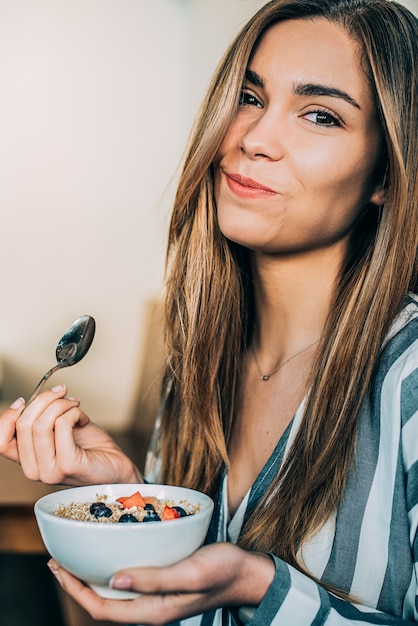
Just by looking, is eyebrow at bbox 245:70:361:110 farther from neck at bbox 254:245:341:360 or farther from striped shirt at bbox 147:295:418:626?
striped shirt at bbox 147:295:418:626

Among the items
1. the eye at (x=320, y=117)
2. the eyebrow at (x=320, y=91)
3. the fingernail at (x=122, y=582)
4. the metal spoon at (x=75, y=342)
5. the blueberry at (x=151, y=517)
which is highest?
the eyebrow at (x=320, y=91)

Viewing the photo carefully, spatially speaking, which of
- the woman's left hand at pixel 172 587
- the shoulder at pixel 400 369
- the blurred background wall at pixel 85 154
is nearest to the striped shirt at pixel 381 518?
the shoulder at pixel 400 369

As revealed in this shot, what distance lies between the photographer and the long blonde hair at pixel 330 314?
106cm

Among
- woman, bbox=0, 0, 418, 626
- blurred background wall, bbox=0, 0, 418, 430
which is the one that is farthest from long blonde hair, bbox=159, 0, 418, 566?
blurred background wall, bbox=0, 0, 418, 430

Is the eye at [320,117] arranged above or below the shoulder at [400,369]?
above

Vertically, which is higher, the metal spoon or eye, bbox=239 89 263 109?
eye, bbox=239 89 263 109

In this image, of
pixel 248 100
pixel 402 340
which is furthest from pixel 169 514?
pixel 248 100

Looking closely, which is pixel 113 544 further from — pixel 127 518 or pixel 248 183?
pixel 248 183

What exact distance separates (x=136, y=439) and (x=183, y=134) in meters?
1.83

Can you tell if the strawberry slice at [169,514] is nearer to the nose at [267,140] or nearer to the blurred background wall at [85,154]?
the nose at [267,140]

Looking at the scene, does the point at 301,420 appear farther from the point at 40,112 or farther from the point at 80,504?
the point at 40,112

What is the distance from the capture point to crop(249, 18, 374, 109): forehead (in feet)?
3.69

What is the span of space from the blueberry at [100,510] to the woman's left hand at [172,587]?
66 millimetres

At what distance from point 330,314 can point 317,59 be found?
385mm
